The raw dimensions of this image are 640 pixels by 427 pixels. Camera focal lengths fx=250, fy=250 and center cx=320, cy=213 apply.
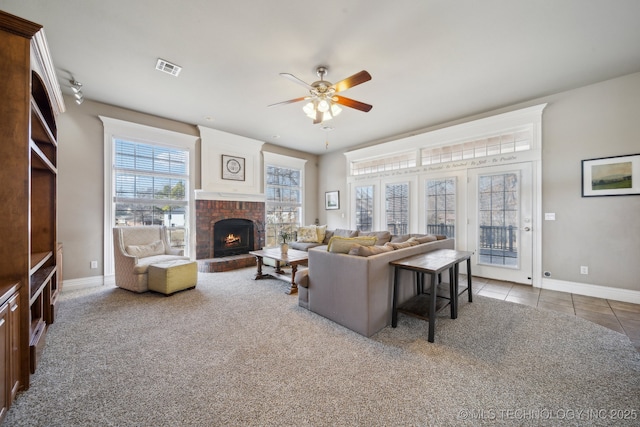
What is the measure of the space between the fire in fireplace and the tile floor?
4.69 metres

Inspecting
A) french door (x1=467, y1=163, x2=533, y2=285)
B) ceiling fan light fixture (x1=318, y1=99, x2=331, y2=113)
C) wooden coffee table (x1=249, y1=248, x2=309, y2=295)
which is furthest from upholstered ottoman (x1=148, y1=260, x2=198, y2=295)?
french door (x1=467, y1=163, x2=533, y2=285)

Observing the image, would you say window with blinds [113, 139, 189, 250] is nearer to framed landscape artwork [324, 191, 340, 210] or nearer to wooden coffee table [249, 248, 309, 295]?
wooden coffee table [249, 248, 309, 295]

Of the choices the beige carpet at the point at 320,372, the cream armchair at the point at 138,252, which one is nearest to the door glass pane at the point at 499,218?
the beige carpet at the point at 320,372

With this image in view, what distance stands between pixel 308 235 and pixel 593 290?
4.87 m

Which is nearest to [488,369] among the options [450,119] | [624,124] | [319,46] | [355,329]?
[355,329]

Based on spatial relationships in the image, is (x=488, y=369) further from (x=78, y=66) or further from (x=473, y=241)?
(x=78, y=66)

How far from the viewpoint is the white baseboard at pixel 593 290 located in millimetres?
3277

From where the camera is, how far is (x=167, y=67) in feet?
10.0

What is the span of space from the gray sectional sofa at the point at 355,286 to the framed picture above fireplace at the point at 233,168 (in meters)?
3.53

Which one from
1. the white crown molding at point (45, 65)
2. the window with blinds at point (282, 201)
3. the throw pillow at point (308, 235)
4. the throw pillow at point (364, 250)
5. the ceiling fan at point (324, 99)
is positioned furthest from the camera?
the window with blinds at point (282, 201)

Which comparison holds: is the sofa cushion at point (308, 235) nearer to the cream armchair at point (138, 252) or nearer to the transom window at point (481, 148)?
the cream armchair at point (138, 252)

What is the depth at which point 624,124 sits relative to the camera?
10.9 feet

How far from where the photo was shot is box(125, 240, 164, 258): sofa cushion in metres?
3.92

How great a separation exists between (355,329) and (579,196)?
3862mm
